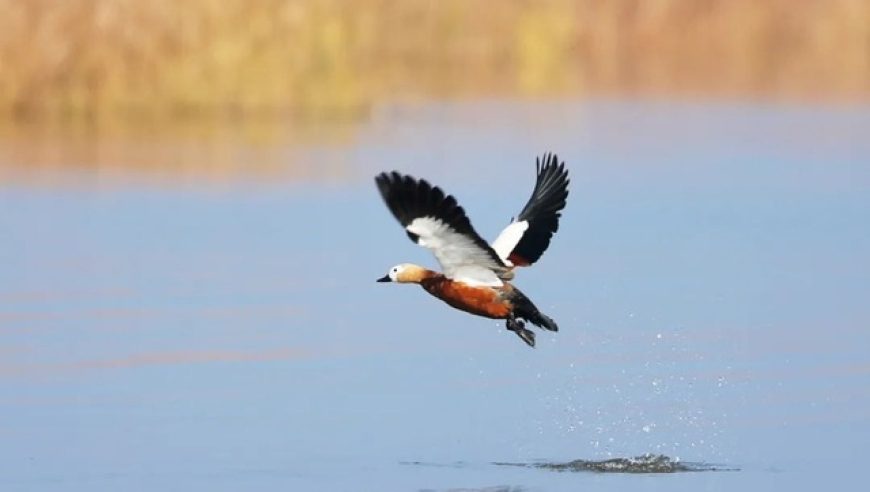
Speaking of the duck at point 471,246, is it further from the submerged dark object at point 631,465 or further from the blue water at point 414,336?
the blue water at point 414,336

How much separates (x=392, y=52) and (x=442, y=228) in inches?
1087

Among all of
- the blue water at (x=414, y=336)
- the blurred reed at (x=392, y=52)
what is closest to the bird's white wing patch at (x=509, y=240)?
the blue water at (x=414, y=336)

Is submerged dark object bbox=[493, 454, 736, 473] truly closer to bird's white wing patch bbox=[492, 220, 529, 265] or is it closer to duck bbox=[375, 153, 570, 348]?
duck bbox=[375, 153, 570, 348]

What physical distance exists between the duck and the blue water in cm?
67

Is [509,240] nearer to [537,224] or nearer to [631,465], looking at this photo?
[537,224]

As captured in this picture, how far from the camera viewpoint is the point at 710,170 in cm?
2214

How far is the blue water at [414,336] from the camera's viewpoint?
9906mm

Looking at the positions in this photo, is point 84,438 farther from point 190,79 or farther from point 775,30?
point 775,30

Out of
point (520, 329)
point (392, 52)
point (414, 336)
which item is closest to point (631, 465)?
point (520, 329)

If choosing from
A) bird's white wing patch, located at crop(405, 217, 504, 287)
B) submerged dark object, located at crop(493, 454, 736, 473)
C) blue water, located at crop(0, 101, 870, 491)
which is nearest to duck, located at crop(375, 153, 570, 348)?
bird's white wing patch, located at crop(405, 217, 504, 287)

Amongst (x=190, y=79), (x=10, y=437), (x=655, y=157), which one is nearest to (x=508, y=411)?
(x=10, y=437)

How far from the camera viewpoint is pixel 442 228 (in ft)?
30.6

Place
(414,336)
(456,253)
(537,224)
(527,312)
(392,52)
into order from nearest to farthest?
1. (456,253)
2. (527,312)
3. (537,224)
4. (414,336)
5. (392,52)

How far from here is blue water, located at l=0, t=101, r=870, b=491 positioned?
991 centimetres
